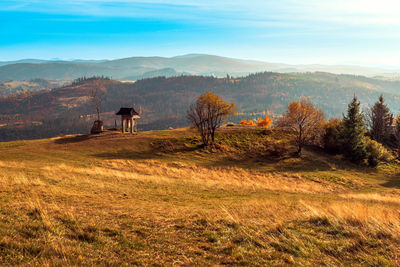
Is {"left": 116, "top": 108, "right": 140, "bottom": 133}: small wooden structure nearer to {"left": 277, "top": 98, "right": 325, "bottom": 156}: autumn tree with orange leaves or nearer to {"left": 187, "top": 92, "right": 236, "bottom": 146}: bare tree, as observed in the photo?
{"left": 187, "top": 92, "right": 236, "bottom": 146}: bare tree

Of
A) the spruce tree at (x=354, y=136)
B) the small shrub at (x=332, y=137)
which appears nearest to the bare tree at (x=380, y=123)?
the small shrub at (x=332, y=137)

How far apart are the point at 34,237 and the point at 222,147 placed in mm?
48940

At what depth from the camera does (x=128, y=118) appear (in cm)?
6062

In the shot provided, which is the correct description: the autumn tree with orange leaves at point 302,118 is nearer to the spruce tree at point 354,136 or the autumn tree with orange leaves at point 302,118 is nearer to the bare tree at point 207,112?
the spruce tree at point 354,136

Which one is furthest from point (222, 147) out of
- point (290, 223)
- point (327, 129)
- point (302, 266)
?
point (302, 266)

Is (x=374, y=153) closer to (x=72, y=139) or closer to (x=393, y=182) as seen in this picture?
(x=393, y=182)

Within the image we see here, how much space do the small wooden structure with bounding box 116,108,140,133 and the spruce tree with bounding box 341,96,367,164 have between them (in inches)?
1911

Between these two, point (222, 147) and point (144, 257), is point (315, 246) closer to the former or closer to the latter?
point (144, 257)

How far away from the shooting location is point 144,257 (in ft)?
23.7

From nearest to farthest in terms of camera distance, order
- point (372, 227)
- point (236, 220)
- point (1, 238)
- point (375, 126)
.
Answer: point (1, 238), point (372, 227), point (236, 220), point (375, 126)

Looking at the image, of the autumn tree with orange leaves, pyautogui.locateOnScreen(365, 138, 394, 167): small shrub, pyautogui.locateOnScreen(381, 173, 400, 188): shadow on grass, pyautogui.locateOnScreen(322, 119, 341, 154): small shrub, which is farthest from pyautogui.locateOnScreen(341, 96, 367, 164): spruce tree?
pyautogui.locateOnScreen(381, 173, 400, 188): shadow on grass

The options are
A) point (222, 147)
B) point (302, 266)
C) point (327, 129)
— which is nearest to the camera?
point (302, 266)

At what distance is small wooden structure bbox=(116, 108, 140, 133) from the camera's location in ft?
196

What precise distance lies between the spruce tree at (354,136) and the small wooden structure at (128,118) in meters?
48.5
